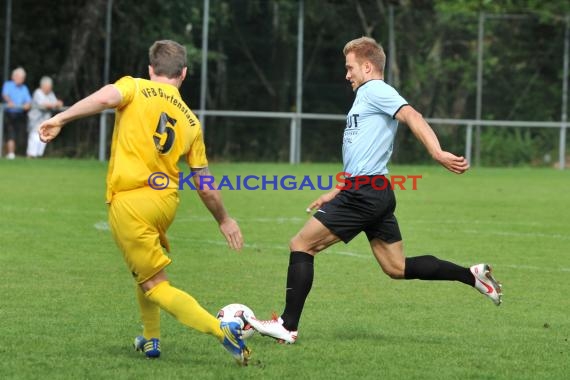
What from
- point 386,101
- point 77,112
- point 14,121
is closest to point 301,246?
point 386,101

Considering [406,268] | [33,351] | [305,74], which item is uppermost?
[305,74]

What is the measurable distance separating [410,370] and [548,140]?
78.6ft

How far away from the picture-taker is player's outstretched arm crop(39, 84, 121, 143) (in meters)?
6.52

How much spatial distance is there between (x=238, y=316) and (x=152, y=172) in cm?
98

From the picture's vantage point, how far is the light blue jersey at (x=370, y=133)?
7922 millimetres

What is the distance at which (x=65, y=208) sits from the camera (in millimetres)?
16844

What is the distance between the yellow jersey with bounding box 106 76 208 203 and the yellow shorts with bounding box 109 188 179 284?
0.20ft

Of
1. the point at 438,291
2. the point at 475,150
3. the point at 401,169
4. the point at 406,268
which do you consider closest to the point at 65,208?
the point at 438,291

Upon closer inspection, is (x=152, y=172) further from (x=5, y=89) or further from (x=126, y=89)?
(x=5, y=89)

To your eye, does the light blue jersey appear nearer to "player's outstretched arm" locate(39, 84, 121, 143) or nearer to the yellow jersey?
the yellow jersey

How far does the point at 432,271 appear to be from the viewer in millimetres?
8320

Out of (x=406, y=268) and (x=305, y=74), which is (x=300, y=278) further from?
(x=305, y=74)

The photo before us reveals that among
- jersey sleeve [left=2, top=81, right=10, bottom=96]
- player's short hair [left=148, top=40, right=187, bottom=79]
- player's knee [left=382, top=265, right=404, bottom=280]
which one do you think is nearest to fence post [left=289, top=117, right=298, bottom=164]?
jersey sleeve [left=2, top=81, right=10, bottom=96]

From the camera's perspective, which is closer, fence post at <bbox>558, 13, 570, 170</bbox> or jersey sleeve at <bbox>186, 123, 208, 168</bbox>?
jersey sleeve at <bbox>186, 123, 208, 168</bbox>
